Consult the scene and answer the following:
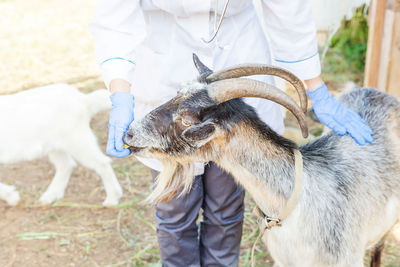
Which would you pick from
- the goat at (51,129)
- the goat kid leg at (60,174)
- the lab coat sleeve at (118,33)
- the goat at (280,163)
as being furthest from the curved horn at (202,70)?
the goat kid leg at (60,174)

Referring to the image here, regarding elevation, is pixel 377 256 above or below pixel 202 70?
below

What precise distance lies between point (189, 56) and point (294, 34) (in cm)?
53

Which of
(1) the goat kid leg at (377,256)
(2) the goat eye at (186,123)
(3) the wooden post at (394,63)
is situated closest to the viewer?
(2) the goat eye at (186,123)

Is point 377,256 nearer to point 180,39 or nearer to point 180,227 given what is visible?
point 180,227

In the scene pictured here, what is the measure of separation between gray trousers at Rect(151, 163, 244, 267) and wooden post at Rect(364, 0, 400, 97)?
193 cm

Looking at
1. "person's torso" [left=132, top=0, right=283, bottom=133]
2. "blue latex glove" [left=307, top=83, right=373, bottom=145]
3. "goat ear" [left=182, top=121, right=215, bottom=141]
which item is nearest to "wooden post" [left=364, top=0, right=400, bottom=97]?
"blue latex glove" [left=307, top=83, right=373, bottom=145]

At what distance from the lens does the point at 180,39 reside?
7.66ft

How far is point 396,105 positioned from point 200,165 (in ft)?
3.78

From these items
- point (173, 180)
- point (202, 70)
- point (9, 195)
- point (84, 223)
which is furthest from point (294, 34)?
point (9, 195)

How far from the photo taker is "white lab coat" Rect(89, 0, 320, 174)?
2.29 meters

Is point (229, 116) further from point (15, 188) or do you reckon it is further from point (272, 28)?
point (15, 188)

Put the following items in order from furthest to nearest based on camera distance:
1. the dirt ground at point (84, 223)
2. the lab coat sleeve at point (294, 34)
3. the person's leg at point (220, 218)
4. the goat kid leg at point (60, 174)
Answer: the goat kid leg at point (60, 174) → the dirt ground at point (84, 223) → the person's leg at point (220, 218) → the lab coat sleeve at point (294, 34)

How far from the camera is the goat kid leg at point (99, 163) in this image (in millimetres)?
3914

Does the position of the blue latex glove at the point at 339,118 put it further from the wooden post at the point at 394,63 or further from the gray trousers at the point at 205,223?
the wooden post at the point at 394,63
